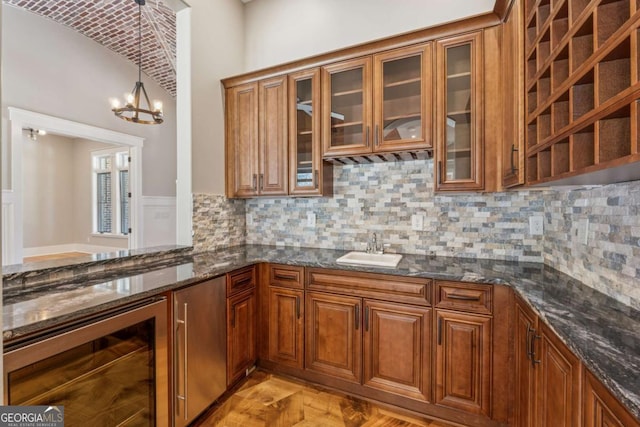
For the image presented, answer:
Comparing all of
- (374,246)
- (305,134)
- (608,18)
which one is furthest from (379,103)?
(608,18)

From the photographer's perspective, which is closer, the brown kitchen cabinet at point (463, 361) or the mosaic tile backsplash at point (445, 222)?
the mosaic tile backsplash at point (445, 222)

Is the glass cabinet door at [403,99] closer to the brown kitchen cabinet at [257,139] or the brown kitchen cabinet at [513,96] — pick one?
the brown kitchen cabinet at [513,96]

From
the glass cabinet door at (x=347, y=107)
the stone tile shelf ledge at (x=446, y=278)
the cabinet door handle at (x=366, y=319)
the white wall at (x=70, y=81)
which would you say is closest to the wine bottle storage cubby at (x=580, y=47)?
the stone tile shelf ledge at (x=446, y=278)

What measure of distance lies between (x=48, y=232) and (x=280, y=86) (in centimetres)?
675

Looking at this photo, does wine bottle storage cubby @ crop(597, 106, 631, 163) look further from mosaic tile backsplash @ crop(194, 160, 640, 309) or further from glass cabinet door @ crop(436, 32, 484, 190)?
glass cabinet door @ crop(436, 32, 484, 190)

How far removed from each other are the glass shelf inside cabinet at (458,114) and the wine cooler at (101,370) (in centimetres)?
201

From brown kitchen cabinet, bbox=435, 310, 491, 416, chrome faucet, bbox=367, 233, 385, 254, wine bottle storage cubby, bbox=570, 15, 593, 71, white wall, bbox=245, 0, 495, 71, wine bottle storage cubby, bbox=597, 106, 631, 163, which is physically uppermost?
white wall, bbox=245, 0, 495, 71

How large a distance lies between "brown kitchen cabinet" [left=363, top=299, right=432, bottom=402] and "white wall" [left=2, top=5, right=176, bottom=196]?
4793 millimetres

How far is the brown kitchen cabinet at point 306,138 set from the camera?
8.31 ft

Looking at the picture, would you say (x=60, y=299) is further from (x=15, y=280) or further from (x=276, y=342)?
(x=276, y=342)

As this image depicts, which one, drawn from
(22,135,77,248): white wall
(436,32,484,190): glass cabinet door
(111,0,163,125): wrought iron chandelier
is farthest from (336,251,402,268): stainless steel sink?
(22,135,77,248): white wall

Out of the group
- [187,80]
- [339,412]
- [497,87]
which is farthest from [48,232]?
[497,87]

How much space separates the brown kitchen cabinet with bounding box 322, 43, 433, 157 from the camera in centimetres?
218

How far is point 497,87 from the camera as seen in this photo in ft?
6.57
